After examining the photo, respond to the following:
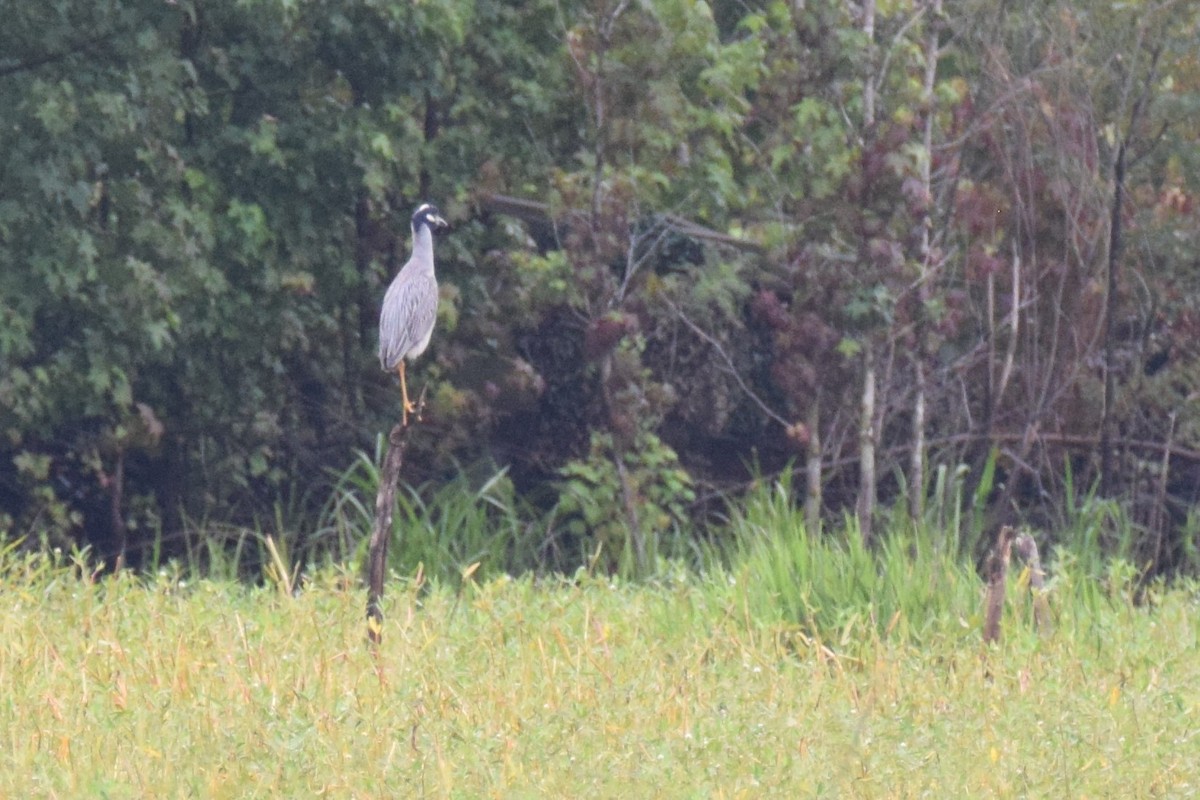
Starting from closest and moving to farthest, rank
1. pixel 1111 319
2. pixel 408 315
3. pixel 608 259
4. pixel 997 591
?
pixel 997 591 → pixel 408 315 → pixel 608 259 → pixel 1111 319

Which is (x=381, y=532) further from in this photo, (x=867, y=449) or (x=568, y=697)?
(x=867, y=449)

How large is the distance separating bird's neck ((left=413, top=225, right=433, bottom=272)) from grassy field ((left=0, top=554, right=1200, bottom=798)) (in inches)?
59.8

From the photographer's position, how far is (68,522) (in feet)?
33.8

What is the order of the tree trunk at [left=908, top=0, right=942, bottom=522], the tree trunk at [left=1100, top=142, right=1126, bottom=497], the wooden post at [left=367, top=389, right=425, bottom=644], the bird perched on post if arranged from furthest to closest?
1. the tree trunk at [left=1100, top=142, right=1126, bottom=497]
2. the tree trunk at [left=908, top=0, right=942, bottom=522]
3. the bird perched on post
4. the wooden post at [left=367, top=389, right=425, bottom=644]

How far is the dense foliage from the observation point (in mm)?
9859

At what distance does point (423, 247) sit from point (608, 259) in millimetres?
1644

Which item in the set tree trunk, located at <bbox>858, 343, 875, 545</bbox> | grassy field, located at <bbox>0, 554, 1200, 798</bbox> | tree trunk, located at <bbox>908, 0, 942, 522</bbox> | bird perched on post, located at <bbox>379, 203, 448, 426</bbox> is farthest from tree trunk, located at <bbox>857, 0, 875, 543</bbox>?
bird perched on post, located at <bbox>379, 203, 448, 426</bbox>

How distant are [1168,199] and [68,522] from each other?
6589mm

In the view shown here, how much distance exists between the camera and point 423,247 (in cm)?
888

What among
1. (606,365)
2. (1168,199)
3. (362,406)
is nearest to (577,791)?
(606,365)

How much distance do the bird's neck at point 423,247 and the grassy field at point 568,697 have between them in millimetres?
1519

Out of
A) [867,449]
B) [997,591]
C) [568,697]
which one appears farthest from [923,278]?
[568,697]

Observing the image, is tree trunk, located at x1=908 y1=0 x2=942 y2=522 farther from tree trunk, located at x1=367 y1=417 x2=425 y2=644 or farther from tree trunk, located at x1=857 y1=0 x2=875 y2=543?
tree trunk, located at x1=367 y1=417 x2=425 y2=644

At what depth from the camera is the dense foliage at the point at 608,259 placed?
9.86 m
